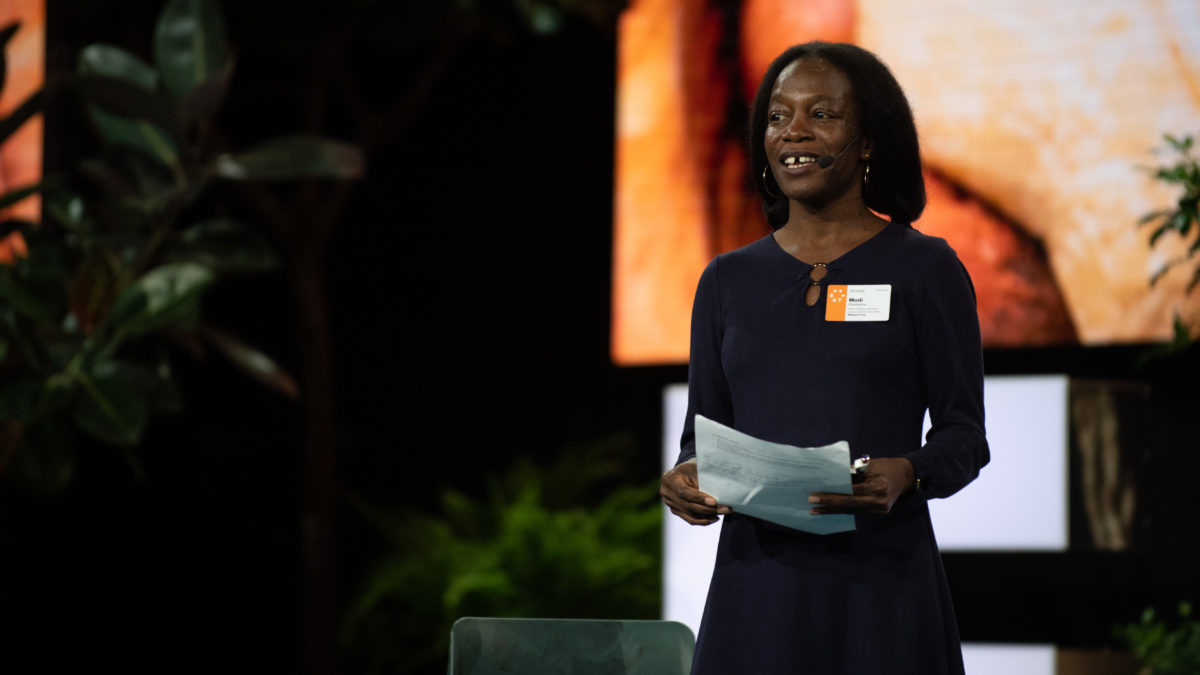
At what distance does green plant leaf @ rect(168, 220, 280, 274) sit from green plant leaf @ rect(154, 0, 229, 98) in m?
0.33

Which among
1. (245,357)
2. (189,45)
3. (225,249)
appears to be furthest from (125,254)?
(189,45)

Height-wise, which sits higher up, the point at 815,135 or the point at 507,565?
the point at 815,135

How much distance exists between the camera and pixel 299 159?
8.70ft

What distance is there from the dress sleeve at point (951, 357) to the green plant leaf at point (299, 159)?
5.44ft

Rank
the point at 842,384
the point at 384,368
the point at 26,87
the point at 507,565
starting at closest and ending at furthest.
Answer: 1. the point at 842,384
2. the point at 26,87
3. the point at 507,565
4. the point at 384,368

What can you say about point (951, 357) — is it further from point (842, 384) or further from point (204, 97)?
point (204, 97)

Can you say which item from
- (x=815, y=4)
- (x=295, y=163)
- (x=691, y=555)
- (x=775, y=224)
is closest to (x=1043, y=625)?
(x=691, y=555)

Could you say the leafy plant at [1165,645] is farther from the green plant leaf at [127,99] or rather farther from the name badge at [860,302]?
the green plant leaf at [127,99]

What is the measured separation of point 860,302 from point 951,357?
10 cm

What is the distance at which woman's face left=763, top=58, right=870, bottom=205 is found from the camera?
1.23 metres

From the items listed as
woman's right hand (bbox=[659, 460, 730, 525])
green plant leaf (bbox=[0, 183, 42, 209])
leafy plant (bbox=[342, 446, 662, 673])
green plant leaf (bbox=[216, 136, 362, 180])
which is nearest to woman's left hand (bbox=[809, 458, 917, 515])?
woman's right hand (bbox=[659, 460, 730, 525])

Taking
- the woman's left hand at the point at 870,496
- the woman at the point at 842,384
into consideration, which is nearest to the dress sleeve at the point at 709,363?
the woman at the point at 842,384

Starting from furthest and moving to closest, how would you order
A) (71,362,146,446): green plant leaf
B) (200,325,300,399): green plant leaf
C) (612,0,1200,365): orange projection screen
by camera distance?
(612,0,1200,365): orange projection screen
(200,325,300,399): green plant leaf
(71,362,146,446): green plant leaf

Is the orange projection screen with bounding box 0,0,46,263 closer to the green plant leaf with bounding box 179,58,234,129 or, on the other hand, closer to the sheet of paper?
the green plant leaf with bounding box 179,58,234,129
